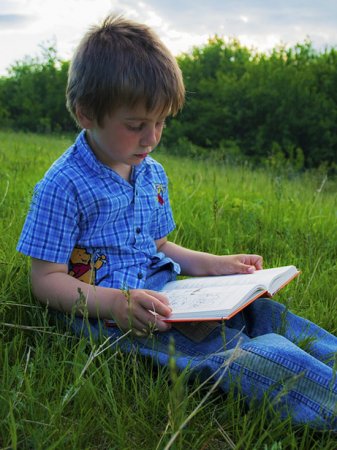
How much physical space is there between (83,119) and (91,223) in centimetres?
38

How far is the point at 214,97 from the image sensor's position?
1377cm

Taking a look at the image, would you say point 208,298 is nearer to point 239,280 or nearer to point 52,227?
point 239,280

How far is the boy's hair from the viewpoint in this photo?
213 centimetres

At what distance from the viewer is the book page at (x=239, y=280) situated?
215 centimetres

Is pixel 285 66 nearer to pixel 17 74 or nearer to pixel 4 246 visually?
pixel 17 74

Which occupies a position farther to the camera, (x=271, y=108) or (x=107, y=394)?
(x=271, y=108)

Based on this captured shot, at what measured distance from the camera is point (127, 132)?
2.14m

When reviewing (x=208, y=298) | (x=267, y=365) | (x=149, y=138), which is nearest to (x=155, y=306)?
(x=208, y=298)

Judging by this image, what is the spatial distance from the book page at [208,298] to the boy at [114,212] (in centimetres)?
9

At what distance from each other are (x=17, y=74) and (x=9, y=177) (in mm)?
15721

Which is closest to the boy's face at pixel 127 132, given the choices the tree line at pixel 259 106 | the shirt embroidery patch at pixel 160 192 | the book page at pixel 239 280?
the shirt embroidery patch at pixel 160 192

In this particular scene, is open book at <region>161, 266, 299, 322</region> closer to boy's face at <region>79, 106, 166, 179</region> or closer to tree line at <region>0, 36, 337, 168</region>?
boy's face at <region>79, 106, 166, 179</region>

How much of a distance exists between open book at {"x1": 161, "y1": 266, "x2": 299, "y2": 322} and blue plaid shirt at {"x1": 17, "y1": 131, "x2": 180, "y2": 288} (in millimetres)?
184

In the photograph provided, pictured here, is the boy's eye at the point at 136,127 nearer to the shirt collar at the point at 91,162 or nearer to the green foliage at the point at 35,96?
the shirt collar at the point at 91,162
